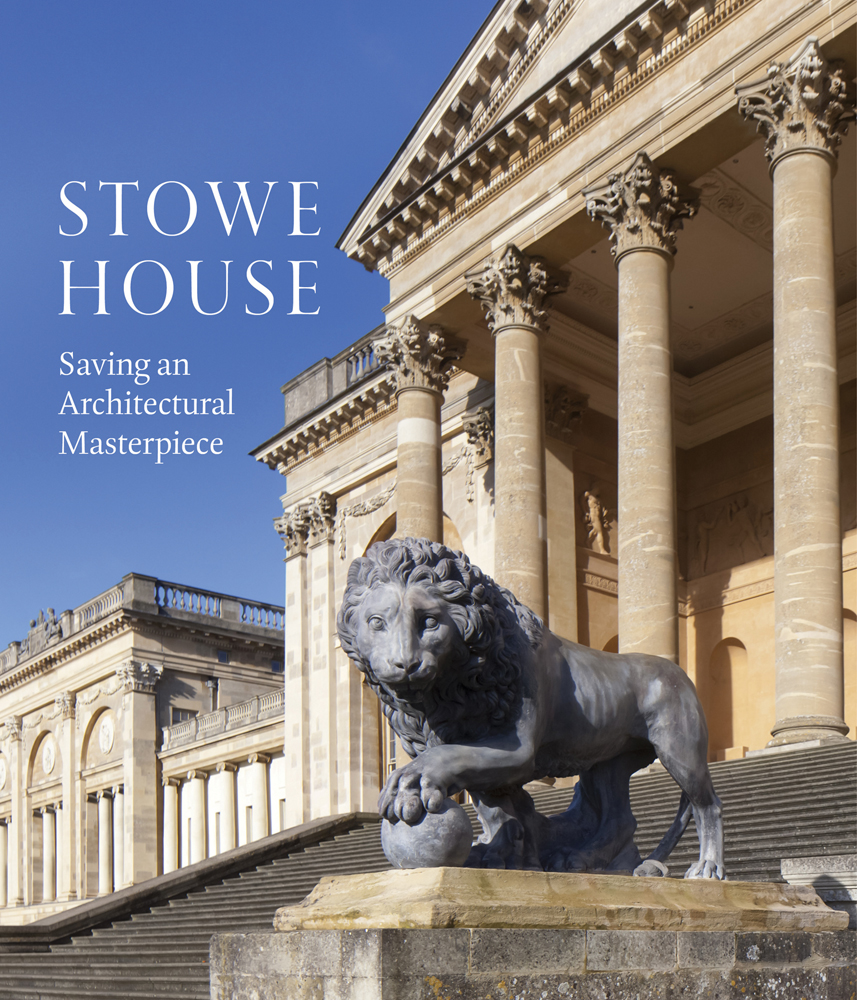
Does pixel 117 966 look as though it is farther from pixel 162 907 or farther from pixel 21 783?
pixel 21 783

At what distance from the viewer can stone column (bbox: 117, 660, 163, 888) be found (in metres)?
45.6

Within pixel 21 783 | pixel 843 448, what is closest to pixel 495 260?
pixel 843 448

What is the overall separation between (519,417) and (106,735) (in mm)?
32534

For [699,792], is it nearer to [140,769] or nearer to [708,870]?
[708,870]

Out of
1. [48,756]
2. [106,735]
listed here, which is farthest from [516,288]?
[48,756]

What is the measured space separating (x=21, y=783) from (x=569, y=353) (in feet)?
126

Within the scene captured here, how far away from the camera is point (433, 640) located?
4988 millimetres

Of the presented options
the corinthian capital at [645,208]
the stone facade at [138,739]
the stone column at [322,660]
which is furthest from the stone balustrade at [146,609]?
the corinthian capital at [645,208]

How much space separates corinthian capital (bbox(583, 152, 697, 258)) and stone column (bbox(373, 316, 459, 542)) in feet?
17.9

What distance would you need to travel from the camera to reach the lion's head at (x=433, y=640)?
4.98m

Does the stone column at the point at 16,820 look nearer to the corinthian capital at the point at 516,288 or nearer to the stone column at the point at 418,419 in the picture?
the stone column at the point at 418,419

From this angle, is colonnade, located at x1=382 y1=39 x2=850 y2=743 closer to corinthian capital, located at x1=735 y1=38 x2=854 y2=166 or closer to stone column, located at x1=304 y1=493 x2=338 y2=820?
corinthian capital, located at x1=735 y1=38 x2=854 y2=166

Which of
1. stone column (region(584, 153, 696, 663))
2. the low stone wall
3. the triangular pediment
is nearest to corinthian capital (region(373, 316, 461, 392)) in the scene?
the triangular pediment

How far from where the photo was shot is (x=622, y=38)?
65.1ft
